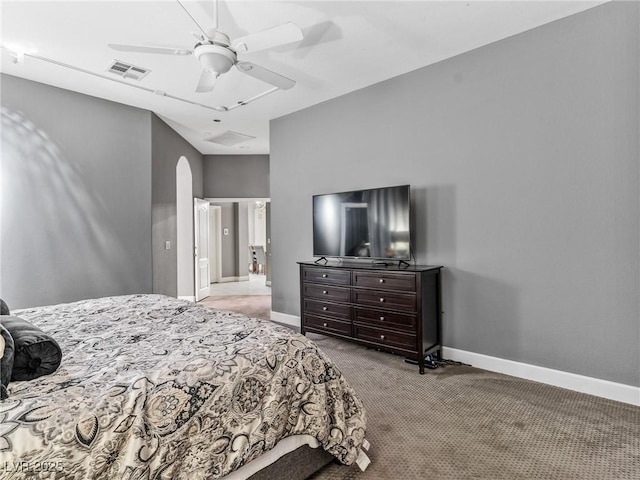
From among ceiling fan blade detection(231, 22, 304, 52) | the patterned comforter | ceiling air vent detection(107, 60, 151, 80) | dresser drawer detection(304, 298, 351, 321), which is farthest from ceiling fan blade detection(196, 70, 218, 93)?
dresser drawer detection(304, 298, 351, 321)

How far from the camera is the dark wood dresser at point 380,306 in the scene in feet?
10.4

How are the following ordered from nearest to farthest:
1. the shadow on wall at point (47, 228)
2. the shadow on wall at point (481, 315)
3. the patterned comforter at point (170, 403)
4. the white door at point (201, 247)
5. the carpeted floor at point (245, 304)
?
the patterned comforter at point (170, 403) < the shadow on wall at point (481, 315) < the shadow on wall at point (47, 228) < the carpeted floor at point (245, 304) < the white door at point (201, 247)

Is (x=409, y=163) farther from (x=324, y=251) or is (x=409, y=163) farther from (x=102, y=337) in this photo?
(x=102, y=337)

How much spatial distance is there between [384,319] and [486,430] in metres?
1.30

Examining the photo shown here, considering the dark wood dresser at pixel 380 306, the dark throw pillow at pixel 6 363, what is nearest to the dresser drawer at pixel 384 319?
the dark wood dresser at pixel 380 306

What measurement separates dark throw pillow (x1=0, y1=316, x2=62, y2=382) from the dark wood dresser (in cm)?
255

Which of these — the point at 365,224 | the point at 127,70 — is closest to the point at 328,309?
the point at 365,224

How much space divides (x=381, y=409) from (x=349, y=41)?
121 inches

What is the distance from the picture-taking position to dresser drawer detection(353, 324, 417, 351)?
3.19m

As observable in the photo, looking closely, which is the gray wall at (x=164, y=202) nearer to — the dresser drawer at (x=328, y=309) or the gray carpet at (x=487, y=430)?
the dresser drawer at (x=328, y=309)

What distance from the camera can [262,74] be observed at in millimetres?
2479

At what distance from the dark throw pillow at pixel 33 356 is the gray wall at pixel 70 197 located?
3000mm

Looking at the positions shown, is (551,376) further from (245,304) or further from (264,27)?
(245,304)

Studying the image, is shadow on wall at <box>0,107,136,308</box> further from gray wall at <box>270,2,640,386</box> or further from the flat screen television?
gray wall at <box>270,2,640,386</box>
